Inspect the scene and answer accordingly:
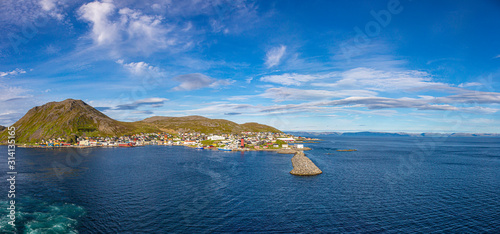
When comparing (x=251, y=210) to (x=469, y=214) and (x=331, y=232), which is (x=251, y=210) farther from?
(x=469, y=214)

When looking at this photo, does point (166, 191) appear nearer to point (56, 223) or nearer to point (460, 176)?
point (56, 223)

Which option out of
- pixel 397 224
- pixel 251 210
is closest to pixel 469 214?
pixel 397 224

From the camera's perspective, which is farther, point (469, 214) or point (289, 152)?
point (289, 152)

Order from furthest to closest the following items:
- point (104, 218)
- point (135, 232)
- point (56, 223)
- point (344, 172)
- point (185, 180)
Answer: point (344, 172) < point (185, 180) < point (104, 218) < point (56, 223) < point (135, 232)

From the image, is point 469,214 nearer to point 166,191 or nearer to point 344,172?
point 344,172

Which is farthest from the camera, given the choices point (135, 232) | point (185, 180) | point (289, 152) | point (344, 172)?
point (289, 152)

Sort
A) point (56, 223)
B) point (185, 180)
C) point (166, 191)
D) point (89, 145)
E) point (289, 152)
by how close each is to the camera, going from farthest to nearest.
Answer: point (89, 145), point (289, 152), point (185, 180), point (166, 191), point (56, 223)

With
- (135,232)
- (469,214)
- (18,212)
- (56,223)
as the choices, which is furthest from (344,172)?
(18,212)

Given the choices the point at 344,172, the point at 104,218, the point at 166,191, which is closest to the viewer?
the point at 104,218

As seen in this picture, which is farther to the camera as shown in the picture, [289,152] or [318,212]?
[289,152]
